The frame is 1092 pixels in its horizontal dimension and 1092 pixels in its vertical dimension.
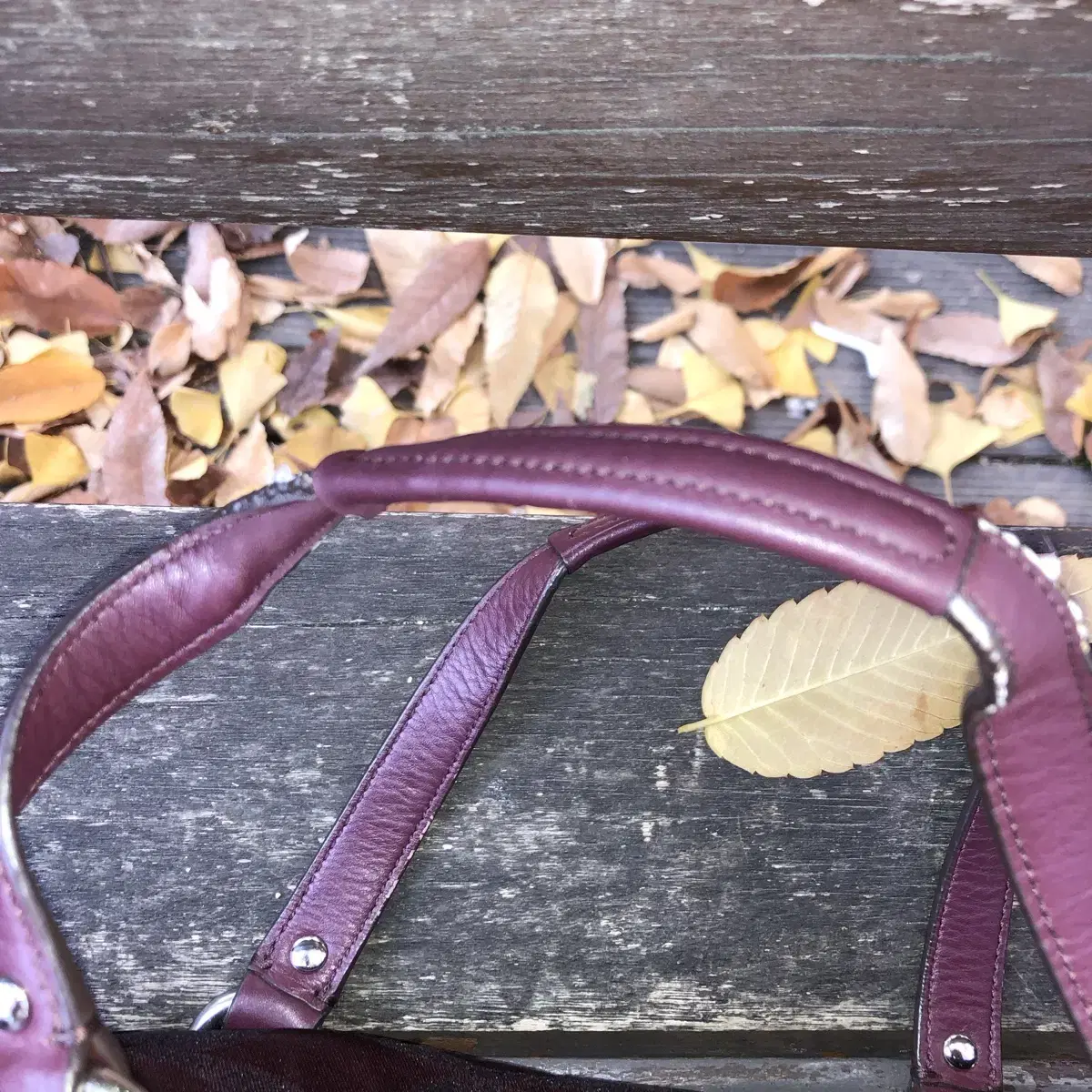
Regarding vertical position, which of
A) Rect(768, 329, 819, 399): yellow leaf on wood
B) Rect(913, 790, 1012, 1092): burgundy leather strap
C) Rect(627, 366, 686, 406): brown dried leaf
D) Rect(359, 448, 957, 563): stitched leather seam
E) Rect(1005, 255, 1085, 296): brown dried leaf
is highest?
Rect(359, 448, 957, 563): stitched leather seam

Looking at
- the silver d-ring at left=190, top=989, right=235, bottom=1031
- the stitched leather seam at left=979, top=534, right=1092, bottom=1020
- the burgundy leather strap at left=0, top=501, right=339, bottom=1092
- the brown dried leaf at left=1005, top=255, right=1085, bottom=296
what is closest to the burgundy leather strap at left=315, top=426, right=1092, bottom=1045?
the stitched leather seam at left=979, top=534, right=1092, bottom=1020

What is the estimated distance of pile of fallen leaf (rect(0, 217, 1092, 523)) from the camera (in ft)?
2.85

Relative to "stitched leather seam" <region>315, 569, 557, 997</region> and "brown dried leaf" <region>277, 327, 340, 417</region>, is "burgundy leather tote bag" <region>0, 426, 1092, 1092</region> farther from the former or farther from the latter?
"brown dried leaf" <region>277, 327, 340, 417</region>

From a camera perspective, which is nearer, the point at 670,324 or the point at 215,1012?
the point at 215,1012

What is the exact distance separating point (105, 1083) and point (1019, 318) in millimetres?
974

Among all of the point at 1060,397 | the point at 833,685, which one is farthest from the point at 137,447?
the point at 1060,397

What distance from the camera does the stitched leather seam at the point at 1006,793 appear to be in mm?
368

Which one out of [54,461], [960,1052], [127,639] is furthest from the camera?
[54,461]

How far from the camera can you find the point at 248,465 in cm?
89

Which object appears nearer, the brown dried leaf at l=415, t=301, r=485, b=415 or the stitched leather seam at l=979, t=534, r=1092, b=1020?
the stitched leather seam at l=979, t=534, r=1092, b=1020

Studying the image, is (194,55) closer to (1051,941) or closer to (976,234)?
(976,234)

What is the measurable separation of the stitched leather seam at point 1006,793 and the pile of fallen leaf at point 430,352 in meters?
0.52

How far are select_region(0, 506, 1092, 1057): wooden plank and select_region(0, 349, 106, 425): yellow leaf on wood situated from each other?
0.25 meters

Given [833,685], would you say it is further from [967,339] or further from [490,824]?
[967,339]
